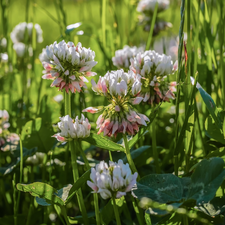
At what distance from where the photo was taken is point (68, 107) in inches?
27.2

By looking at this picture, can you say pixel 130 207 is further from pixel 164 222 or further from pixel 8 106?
pixel 8 106

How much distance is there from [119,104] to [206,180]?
7.6 inches

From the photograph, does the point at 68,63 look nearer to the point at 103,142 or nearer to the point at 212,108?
the point at 103,142

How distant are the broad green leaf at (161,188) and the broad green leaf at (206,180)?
0.8 inches

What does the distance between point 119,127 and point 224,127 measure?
0.62 ft

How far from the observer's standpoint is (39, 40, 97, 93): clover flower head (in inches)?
25.1

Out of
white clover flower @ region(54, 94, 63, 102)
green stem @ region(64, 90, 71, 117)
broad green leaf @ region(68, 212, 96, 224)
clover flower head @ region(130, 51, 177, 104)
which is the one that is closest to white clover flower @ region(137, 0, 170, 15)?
white clover flower @ region(54, 94, 63, 102)

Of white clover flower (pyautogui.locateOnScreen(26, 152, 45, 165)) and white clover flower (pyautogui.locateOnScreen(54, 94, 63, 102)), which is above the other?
white clover flower (pyautogui.locateOnScreen(54, 94, 63, 102))

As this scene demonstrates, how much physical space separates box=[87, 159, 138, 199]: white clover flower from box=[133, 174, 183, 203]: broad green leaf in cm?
5

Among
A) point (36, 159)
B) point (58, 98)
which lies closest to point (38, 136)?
point (36, 159)

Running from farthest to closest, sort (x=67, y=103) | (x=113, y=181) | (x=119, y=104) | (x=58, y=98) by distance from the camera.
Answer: (x=58, y=98) → (x=67, y=103) → (x=119, y=104) → (x=113, y=181)

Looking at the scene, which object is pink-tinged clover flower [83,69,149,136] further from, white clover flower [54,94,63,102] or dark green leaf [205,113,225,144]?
white clover flower [54,94,63,102]

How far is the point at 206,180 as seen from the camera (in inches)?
19.6

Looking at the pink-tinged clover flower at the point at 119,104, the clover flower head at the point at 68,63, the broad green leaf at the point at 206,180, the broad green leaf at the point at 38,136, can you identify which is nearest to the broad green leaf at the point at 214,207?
the broad green leaf at the point at 206,180
